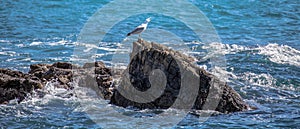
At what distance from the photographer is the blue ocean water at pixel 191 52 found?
1436cm

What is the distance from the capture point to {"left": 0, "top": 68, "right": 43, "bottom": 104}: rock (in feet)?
50.8

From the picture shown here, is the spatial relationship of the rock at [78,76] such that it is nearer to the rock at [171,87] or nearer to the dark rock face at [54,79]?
the dark rock face at [54,79]

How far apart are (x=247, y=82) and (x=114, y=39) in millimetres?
7940

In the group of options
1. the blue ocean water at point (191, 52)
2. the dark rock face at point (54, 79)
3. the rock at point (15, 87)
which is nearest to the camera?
the blue ocean water at point (191, 52)

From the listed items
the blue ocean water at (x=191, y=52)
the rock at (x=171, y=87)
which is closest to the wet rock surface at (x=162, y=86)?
the rock at (x=171, y=87)

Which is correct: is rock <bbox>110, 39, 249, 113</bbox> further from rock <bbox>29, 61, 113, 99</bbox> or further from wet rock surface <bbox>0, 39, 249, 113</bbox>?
rock <bbox>29, 61, 113, 99</bbox>

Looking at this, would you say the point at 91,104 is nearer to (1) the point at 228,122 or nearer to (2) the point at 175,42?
(1) the point at 228,122

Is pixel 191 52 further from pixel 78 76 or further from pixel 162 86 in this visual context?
pixel 162 86

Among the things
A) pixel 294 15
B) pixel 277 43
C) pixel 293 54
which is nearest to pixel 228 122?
pixel 293 54

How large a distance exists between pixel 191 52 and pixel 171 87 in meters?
7.69

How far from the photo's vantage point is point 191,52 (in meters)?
22.2

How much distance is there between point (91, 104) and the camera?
1548 centimetres

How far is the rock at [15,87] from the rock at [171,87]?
2420mm

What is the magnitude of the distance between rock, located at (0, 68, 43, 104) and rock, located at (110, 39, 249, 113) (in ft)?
7.94
